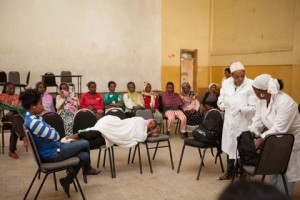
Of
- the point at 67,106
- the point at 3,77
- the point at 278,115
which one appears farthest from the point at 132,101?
the point at 278,115

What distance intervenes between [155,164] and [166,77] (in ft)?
22.7

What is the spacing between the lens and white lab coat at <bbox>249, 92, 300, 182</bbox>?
2.82 meters

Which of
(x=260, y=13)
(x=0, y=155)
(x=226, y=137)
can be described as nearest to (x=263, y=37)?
(x=260, y=13)

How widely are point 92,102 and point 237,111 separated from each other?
3.38m

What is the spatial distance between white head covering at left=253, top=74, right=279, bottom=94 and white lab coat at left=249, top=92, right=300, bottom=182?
0.10 meters

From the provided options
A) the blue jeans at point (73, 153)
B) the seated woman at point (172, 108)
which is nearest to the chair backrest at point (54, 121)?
the blue jeans at point (73, 153)

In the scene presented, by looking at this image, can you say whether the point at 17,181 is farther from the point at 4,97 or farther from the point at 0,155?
the point at 4,97

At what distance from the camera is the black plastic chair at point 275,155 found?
2.76 metres

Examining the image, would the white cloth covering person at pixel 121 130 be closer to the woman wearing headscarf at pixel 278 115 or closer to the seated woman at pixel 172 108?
the woman wearing headscarf at pixel 278 115

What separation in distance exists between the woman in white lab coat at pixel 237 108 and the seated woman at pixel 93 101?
3.02 metres

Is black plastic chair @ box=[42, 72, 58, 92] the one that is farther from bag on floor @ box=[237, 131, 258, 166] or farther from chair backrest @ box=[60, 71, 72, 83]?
bag on floor @ box=[237, 131, 258, 166]

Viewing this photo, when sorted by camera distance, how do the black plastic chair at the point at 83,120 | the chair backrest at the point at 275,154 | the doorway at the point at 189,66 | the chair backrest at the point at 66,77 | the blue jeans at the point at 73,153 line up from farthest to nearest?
the doorway at the point at 189,66, the chair backrest at the point at 66,77, the black plastic chair at the point at 83,120, the blue jeans at the point at 73,153, the chair backrest at the point at 275,154

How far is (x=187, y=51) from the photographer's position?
11.9 m

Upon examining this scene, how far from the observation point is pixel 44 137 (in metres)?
3.03
